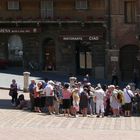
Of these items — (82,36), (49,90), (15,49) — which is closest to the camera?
(49,90)

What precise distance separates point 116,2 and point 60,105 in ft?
76.6

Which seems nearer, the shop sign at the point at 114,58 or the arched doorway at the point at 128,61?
the shop sign at the point at 114,58

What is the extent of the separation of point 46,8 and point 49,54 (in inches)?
174

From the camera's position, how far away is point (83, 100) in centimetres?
2998

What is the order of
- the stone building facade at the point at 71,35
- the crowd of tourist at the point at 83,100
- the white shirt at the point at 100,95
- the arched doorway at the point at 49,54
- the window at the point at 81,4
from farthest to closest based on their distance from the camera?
the arched doorway at the point at 49,54
the window at the point at 81,4
the stone building facade at the point at 71,35
the crowd of tourist at the point at 83,100
the white shirt at the point at 100,95

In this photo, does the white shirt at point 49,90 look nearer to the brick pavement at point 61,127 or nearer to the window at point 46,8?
the brick pavement at point 61,127

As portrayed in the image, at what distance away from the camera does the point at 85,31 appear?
53.7 m

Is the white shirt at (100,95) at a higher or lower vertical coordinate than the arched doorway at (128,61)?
lower

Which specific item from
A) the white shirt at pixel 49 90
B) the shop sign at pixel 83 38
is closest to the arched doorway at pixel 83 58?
the shop sign at pixel 83 38

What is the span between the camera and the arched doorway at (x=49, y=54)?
5556cm

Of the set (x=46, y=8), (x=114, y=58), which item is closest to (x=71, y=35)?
(x=46, y=8)

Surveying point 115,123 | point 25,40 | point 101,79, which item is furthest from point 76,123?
point 25,40

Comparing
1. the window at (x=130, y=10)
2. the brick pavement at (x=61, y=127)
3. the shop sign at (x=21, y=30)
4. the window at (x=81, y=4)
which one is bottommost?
the brick pavement at (x=61, y=127)

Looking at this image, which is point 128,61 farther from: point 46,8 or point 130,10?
point 46,8
